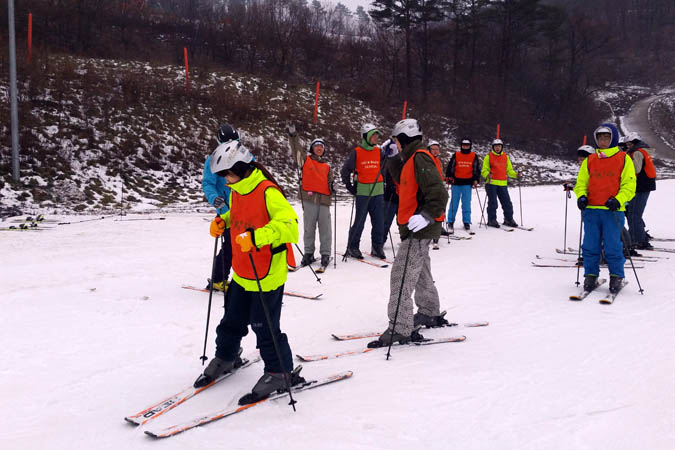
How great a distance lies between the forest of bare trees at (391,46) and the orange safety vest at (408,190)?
1889 cm

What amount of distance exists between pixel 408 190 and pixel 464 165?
668 cm

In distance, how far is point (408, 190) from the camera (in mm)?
4383

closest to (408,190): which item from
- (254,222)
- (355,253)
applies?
(254,222)

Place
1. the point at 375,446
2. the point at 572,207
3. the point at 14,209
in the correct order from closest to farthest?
the point at 375,446
the point at 14,209
the point at 572,207

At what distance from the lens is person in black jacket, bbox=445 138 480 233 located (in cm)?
1066

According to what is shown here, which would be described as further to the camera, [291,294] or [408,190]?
[291,294]

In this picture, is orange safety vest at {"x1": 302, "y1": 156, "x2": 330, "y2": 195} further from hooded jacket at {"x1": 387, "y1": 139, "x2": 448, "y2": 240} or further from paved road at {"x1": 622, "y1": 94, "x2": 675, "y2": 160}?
paved road at {"x1": 622, "y1": 94, "x2": 675, "y2": 160}

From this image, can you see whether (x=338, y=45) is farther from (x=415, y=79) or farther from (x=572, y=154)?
(x=572, y=154)

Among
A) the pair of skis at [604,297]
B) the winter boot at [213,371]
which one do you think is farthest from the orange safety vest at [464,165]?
the winter boot at [213,371]

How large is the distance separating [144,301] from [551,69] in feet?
132

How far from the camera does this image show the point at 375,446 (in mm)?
2836

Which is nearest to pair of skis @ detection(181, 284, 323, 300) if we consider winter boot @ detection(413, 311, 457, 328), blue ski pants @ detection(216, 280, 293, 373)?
winter boot @ detection(413, 311, 457, 328)

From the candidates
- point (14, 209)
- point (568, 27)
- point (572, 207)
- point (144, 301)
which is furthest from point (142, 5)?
point (568, 27)

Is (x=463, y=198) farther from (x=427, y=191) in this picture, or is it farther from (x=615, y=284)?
(x=427, y=191)
